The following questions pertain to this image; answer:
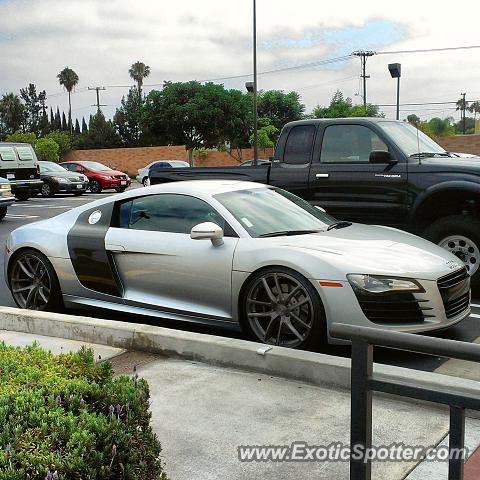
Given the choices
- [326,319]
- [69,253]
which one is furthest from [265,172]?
[326,319]

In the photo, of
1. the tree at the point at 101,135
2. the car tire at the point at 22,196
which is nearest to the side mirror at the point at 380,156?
the car tire at the point at 22,196

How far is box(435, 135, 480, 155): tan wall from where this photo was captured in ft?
142

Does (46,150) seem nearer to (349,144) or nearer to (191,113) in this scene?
(191,113)

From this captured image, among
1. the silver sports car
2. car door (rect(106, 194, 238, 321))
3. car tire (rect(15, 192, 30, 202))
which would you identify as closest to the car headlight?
the silver sports car

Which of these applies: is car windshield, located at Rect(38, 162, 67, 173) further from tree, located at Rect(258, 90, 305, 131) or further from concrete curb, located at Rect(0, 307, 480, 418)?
tree, located at Rect(258, 90, 305, 131)

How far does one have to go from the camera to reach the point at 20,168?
74.2 ft

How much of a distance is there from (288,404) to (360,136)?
470 centimetres

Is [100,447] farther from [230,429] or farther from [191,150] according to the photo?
[191,150]

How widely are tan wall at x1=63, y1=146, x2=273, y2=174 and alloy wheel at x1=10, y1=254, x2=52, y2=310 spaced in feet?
142

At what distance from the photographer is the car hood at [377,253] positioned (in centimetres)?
489

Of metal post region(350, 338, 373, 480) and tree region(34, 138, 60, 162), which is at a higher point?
tree region(34, 138, 60, 162)

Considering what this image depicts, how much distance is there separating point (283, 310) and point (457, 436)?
3.03 metres

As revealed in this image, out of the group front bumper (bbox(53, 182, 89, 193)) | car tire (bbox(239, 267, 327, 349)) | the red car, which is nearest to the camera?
car tire (bbox(239, 267, 327, 349))

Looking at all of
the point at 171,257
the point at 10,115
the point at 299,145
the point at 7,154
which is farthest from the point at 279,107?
the point at 171,257
